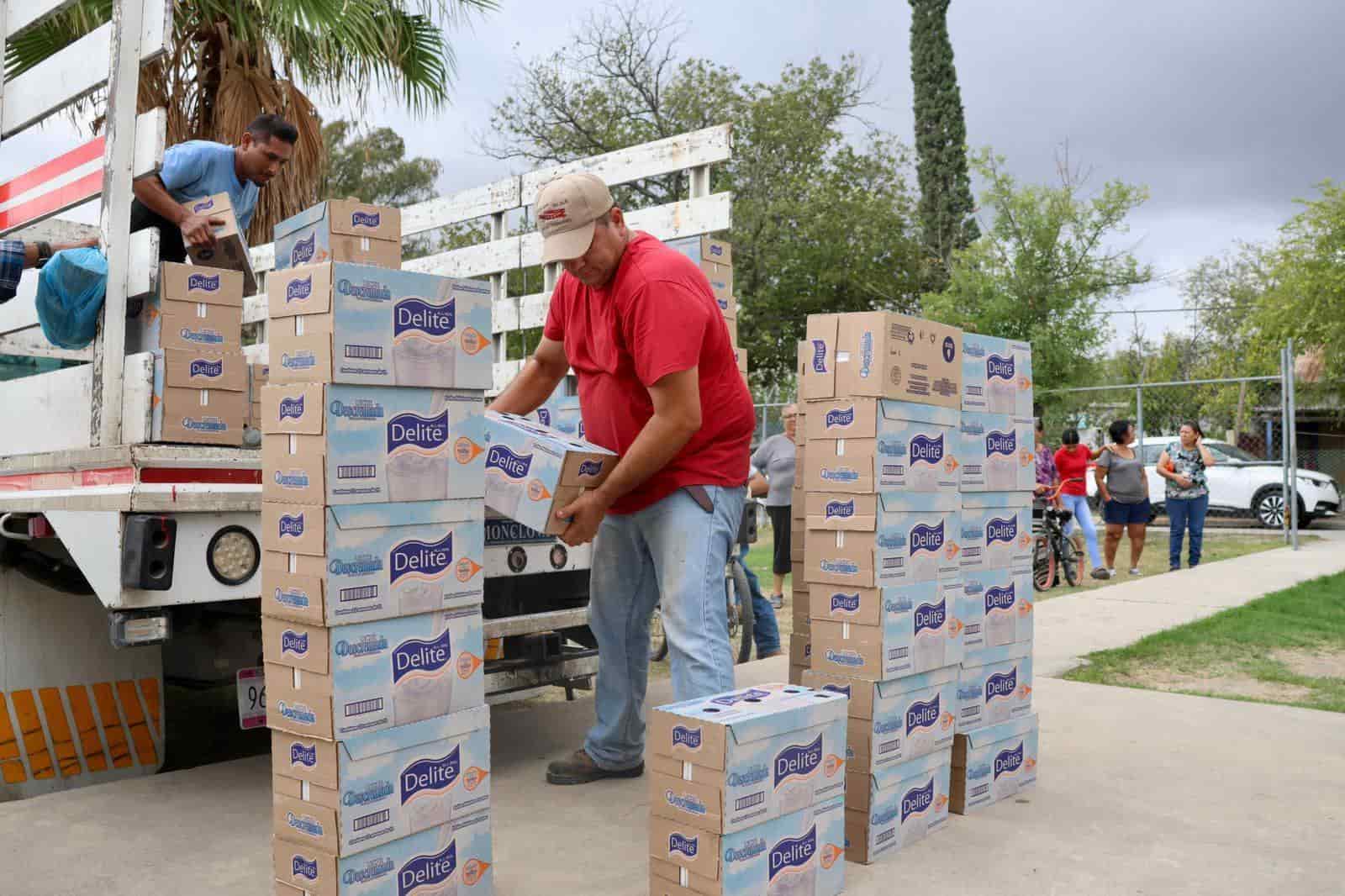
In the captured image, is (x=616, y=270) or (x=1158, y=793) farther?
(x=1158, y=793)

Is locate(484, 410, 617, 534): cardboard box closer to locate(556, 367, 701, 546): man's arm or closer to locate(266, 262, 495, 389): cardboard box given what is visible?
locate(556, 367, 701, 546): man's arm

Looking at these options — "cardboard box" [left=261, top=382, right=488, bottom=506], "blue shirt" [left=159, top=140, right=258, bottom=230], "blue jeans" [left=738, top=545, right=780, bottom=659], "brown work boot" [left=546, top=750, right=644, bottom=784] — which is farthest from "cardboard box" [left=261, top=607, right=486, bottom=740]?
"blue jeans" [left=738, top=545, right=780, bottom=659]

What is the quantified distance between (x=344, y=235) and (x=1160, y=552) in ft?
44.1

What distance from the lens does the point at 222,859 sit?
337 cm

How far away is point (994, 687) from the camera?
4004 millimetres

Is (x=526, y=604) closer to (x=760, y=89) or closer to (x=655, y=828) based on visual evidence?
(x=655, y=828)

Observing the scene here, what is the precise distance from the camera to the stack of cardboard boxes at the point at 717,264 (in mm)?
5008

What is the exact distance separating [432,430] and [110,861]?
174cm

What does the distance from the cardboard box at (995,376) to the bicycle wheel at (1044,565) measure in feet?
25.5

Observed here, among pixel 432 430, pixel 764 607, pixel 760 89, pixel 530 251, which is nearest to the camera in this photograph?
pixel 432 430

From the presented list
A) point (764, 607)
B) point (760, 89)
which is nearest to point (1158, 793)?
point (764, 607)

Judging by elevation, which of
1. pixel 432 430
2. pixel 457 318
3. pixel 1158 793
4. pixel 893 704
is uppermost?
pixel 457 318

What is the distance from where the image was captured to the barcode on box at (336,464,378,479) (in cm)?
262

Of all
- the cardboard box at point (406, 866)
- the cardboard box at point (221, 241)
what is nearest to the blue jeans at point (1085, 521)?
the cardboard box at point (221, 241)
